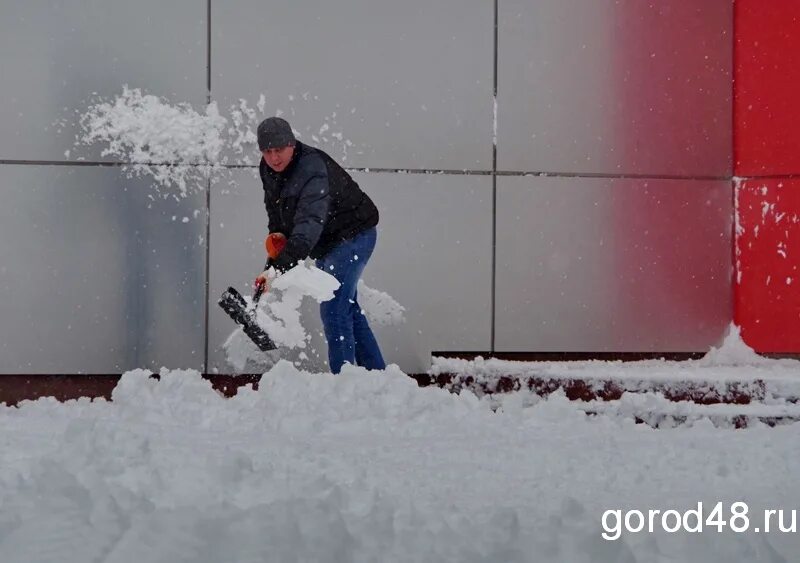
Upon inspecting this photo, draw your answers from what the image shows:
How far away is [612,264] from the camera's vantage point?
21.2 feet

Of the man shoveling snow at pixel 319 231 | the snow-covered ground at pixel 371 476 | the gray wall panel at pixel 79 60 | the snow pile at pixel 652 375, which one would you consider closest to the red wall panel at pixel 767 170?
the snow pile at pixel 652 375

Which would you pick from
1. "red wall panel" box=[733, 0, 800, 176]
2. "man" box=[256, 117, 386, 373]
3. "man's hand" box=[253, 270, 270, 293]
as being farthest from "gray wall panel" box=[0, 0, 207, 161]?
"red wall panel" box=[733, 0, 800, 176]

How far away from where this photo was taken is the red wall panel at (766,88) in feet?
20.2

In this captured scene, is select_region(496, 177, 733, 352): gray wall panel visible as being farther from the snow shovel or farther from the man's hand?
the man's hand

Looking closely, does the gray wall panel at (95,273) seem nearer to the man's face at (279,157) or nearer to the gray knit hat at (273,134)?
the man's face at (279,157)

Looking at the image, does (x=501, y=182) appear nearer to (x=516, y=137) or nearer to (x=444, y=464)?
(x=516, y=137)

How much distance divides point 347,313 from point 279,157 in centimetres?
91

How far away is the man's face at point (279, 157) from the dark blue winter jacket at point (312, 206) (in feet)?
0.12

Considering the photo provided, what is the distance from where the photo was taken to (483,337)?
6355mm

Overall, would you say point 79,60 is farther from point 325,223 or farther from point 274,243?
point 325,223

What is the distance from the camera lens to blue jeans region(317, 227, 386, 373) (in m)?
4.95

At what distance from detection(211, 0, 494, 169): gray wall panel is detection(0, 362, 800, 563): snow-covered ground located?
7.00 feet

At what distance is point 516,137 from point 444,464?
3.61 metres

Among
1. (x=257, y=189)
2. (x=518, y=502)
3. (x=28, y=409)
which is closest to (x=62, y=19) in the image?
(x=257, y=189)
